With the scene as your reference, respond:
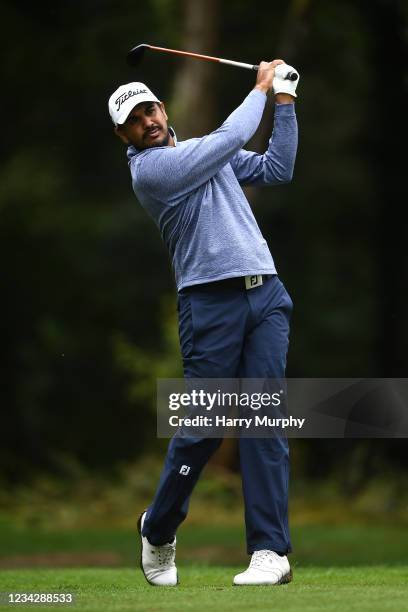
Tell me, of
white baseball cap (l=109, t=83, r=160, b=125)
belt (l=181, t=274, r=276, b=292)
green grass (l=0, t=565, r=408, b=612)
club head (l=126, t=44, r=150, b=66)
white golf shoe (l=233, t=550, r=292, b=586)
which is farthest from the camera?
club head (l=126, t=44, r=150, b=66)

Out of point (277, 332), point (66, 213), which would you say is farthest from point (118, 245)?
point (277, 332)

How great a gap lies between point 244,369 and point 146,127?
116cm

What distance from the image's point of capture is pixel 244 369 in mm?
5758

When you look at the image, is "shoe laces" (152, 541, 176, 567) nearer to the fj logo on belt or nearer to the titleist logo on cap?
the fj logo on belt

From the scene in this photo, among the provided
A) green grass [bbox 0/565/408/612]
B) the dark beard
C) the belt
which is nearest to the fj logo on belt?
the belt

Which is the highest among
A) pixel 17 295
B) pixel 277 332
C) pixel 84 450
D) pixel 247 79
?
pixel 247 79

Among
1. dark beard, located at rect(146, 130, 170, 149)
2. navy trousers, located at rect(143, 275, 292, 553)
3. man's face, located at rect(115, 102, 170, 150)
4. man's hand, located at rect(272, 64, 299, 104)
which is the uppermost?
man's hand, located at rect(272, 64, 299, 104)

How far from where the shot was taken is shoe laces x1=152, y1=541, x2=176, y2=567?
5.88m

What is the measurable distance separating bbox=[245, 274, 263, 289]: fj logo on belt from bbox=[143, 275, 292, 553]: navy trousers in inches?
0.8

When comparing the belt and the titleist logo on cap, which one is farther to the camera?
the titleist logo on cap

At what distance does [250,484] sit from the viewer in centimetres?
570

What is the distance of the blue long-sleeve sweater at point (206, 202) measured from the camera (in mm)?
5676

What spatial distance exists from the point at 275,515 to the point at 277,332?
2.58 feet

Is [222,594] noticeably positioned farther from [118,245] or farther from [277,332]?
[118,245]
